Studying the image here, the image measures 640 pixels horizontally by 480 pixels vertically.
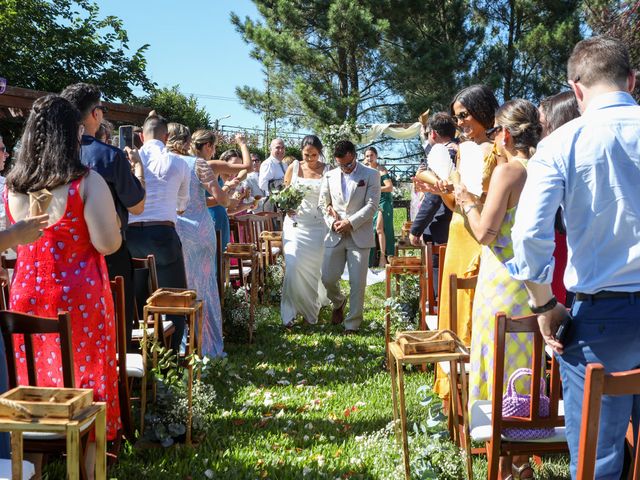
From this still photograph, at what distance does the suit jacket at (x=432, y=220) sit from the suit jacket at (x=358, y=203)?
1.27 m

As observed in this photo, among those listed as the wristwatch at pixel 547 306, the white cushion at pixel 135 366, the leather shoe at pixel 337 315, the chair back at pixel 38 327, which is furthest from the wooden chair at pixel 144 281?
the leather shoe at pixel 337 315

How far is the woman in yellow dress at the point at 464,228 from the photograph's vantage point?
445 centimetres

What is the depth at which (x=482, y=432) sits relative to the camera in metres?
3.03

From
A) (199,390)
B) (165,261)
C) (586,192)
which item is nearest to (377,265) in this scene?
(165,261)

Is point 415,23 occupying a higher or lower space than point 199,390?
higher

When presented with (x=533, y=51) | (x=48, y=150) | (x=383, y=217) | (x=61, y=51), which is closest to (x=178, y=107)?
(x=61, y=51)

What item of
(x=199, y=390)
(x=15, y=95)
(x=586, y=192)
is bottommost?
(x=199, y=390)

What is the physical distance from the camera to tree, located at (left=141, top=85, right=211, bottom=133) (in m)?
29.0

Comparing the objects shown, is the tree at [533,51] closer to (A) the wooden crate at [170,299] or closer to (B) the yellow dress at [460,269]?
(B) the yellow dress at [460,269]

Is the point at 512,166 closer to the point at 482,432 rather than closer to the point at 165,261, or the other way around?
the point at 482,432

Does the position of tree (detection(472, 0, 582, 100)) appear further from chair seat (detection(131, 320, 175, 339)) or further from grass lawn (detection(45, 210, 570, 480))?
chair seat (detection(131, 320, 175, 339))

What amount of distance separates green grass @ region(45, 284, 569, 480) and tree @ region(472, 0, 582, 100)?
20776 mm

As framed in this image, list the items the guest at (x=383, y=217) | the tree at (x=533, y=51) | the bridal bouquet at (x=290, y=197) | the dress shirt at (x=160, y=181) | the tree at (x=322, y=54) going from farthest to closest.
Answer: the tree at (x=533, y=51), the tree at (x=322, y=54), the guest at (x=383, y=217), the bridal bouquet at (x=290, y=197), the dress shirt at (x=160, y=181)

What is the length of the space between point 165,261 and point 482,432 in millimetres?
3388
